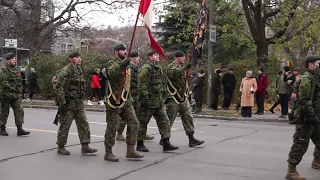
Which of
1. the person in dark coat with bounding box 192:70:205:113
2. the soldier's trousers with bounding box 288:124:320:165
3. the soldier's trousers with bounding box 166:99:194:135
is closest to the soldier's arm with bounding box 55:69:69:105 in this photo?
the soldier's trousers with bounding box 166:99:194:135

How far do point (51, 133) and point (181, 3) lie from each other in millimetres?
15383

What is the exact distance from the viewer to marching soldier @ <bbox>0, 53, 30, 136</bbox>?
34.4ft

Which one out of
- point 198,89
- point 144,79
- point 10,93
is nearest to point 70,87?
point 144,79

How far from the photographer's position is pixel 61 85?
8.16 m

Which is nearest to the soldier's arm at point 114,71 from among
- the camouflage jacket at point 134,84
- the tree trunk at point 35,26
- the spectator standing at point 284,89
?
the camouflage jacket at point 134,84

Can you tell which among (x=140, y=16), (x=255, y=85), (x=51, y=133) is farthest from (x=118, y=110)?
(x=255, y=85)

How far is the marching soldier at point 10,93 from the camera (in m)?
10.5

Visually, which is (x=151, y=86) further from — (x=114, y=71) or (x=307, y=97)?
(x=307, y=97)

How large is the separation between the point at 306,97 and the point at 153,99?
3.03 metres

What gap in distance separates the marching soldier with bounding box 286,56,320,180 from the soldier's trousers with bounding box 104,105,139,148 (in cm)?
268

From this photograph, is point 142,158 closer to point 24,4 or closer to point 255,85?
point 255,85

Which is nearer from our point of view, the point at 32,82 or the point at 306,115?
the point at 306,115

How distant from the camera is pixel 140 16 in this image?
7.93m

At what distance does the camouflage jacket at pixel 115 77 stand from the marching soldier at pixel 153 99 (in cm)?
73
